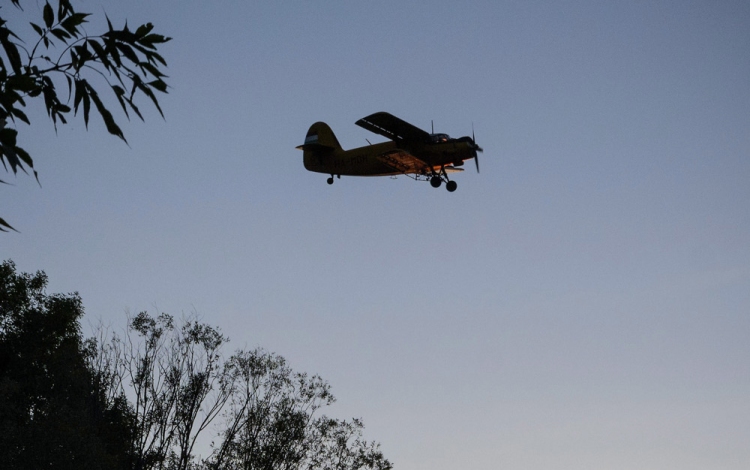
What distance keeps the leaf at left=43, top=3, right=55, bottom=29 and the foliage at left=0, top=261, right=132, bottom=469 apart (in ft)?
70.8

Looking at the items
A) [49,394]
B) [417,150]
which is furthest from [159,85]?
[417,150]

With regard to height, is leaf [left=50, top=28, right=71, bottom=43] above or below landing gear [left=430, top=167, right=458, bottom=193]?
below

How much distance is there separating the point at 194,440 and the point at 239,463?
196 centimetres

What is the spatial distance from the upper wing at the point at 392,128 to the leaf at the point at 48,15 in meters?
34.3

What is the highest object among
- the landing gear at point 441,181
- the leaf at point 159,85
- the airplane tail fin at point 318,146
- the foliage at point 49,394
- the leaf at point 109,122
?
the airplane tail fin at point 318,146

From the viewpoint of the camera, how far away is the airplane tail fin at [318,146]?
158ft

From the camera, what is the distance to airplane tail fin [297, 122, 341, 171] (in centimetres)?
4828

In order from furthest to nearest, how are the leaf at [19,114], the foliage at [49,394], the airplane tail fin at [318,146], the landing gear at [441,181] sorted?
the airplane tail fin at [318,146] → the landing gear at [441,181] → the foliage at [49,394] → the leaf at [19,114]

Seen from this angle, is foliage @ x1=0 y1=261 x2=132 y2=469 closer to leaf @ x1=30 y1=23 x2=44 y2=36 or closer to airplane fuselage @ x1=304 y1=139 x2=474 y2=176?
airplane fuselage @ x1=304 y1=139 x2=474 y2=176

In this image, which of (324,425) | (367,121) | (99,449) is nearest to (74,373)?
(99,449)

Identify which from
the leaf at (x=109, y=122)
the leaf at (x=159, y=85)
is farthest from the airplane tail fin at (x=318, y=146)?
→ the leaf at (x=109, y=122)

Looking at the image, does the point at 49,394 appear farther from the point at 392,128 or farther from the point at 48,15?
the point at 48,15

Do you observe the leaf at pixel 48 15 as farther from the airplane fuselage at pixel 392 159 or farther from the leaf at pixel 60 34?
the airplane fuselage at pixel 392 159

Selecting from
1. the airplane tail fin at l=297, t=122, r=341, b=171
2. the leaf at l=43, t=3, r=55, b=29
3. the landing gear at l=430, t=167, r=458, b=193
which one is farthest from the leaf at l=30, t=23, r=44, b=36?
the airplane tail fin at l=297, t=122, r=341, b=171
